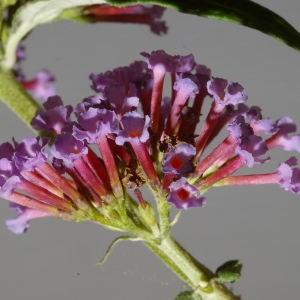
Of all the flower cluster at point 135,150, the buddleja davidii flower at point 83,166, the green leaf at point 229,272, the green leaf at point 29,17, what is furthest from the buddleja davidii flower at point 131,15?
the green leaf at point 229,272

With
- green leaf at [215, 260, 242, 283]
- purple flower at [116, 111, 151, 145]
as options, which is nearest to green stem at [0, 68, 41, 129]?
purple flower at [116, 111, 151, 145]

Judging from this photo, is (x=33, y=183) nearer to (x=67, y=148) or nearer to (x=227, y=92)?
(x=67, y=148)

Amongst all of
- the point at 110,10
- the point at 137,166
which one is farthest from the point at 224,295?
the point at 110,10

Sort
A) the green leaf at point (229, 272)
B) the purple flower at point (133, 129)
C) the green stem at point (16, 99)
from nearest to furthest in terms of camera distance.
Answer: the purple flower at point (133, 129) < the green leaf at point (229, 272) < the green stem at point (16, 99)

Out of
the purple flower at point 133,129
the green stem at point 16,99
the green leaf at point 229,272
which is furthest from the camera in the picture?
the green stem at point 16,99

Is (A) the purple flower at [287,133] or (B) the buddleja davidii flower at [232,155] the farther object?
(A) the purple flower at [287,133]

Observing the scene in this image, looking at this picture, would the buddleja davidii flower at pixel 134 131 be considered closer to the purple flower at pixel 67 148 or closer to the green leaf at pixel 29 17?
the purple flower at pixel 67 148
